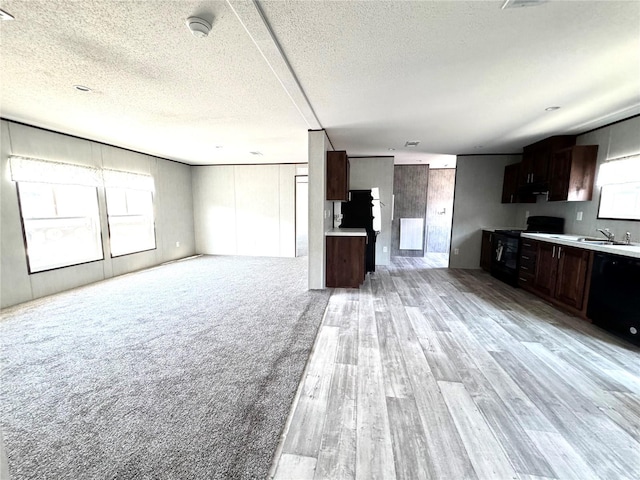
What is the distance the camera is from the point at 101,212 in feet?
15.4

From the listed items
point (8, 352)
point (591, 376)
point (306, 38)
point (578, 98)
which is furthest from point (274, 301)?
point (578, 98)

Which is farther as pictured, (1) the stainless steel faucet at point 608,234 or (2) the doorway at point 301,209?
(2) the doorway at point 301,209

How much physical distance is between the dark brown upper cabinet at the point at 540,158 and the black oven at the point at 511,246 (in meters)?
0.63

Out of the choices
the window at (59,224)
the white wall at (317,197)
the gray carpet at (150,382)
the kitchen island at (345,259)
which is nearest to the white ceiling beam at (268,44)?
the white wall at (317,197)

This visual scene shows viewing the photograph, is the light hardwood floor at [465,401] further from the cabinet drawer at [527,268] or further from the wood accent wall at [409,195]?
the wood accent wall at [409,195]

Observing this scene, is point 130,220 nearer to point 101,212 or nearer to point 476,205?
point 101,212

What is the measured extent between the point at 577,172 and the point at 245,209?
6760 mm

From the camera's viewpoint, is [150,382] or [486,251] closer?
[150,382]

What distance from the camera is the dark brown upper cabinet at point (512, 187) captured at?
Result: 4969 millimetres

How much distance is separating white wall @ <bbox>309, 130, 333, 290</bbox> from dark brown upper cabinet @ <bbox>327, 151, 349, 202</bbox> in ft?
0.50

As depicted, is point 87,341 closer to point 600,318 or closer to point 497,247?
point 600,318

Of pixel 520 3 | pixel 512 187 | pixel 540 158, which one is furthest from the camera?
pixel 512 187

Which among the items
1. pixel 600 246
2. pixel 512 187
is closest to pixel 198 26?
pixel 600 246

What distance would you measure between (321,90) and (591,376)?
343 centimetres
